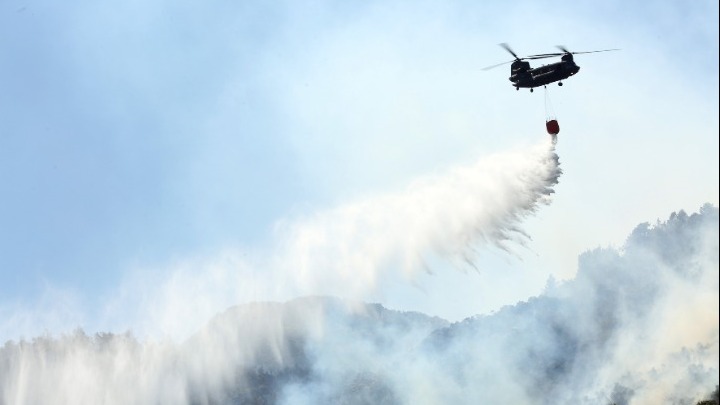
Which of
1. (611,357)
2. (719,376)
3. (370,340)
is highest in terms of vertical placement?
(370,340)

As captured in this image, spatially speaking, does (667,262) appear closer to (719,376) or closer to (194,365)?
(719,376)

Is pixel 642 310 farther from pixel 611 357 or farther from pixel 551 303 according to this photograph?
pixel 551 303

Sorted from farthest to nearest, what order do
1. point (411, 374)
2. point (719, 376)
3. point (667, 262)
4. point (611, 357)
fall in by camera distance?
point (411, 374) < point (667, 262) < point (611, 357) < point (719, 376)

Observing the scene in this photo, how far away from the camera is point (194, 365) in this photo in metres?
168

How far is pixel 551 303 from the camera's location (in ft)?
481

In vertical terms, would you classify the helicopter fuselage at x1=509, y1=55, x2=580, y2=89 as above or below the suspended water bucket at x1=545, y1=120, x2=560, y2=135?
above

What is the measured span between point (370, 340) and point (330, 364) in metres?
9.11

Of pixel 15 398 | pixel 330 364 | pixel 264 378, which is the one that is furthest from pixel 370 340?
pixel 15 398

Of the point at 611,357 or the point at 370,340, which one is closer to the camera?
the point at 611,357

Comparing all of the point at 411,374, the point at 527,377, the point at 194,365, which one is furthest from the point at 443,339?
the point at 194,365

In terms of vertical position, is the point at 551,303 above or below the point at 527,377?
above

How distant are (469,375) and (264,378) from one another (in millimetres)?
66009

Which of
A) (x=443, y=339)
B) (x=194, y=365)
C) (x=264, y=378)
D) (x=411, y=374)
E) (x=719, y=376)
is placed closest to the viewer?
(x=719, y=376)

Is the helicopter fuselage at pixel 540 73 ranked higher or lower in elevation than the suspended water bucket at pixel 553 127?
higher
